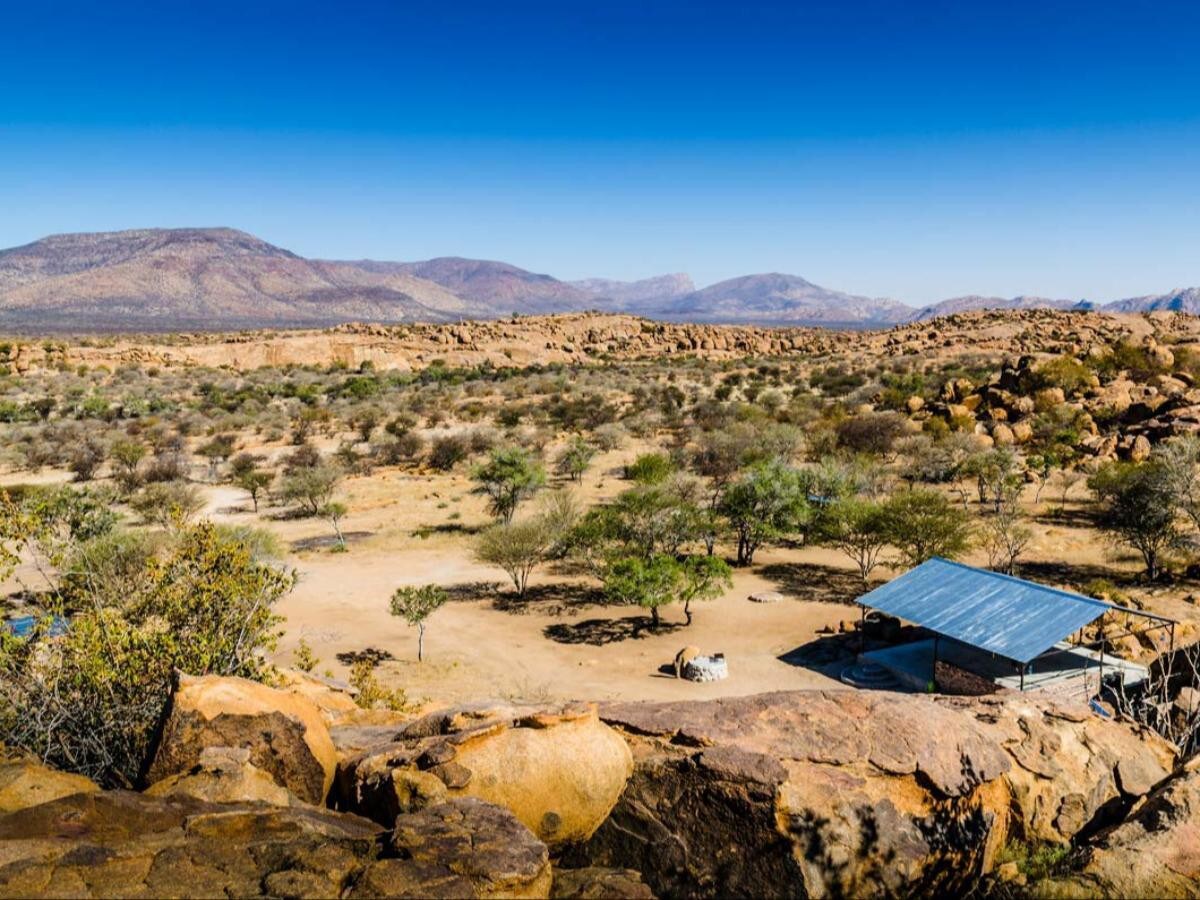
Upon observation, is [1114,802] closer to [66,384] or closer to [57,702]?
[57,702]

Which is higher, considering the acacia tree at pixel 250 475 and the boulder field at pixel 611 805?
the boulder field at pixel 611 805

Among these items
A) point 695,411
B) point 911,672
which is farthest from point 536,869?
point 695,411

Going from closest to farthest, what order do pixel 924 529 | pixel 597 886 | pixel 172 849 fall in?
pixel 172 849, pixel 597 886, pixel 924 529

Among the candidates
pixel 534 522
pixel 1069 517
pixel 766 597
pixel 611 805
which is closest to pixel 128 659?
pixel 611 805

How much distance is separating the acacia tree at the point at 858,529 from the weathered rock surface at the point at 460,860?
65.0 feet

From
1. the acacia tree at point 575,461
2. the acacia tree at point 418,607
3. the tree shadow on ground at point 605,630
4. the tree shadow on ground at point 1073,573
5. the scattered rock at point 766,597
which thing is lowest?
the tree shadow on ground at point 605,630

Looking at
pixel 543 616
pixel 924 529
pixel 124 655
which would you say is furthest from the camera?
pixel 924 529

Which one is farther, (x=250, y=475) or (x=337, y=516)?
(x=250, y=475)

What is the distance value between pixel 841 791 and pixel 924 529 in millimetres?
18208

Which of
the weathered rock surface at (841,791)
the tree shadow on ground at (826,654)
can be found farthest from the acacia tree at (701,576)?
the weathered rock surface at (841,791)

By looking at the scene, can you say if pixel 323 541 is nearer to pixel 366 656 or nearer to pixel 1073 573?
pixel 366 656

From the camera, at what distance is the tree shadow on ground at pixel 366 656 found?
61.7 feet

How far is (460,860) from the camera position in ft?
17.6

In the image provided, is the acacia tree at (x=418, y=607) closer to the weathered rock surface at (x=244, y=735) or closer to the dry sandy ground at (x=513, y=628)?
the dry sandy ground at (x=513, y=628)
